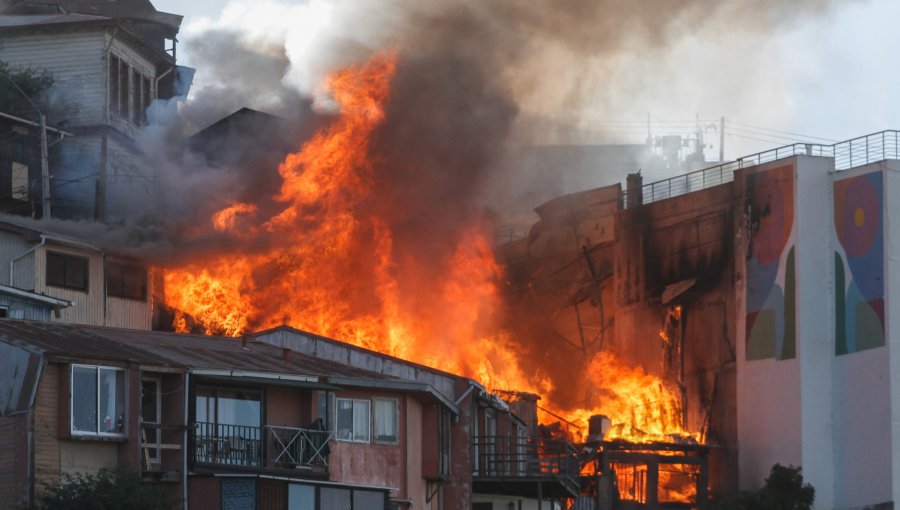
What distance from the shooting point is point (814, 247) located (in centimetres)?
7800

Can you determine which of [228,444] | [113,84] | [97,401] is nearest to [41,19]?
→ [113,84]

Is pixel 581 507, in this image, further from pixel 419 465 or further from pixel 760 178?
pixel 419 465

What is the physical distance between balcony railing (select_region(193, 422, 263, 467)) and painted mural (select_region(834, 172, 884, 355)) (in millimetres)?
35694

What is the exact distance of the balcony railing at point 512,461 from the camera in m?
57.2

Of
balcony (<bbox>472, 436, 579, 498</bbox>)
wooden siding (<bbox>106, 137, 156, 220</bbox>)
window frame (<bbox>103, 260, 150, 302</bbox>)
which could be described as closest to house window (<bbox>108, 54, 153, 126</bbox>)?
wooden siding (<bbox>106, 137, 156, 220</bbox>)

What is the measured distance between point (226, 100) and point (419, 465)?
2783cm

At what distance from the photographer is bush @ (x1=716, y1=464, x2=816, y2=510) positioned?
73625 millimetres

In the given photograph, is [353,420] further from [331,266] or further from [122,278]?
[331,266]

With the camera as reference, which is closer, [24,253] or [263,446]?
[263,446]

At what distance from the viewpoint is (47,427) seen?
135 ft

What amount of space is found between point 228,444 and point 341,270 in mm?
25463

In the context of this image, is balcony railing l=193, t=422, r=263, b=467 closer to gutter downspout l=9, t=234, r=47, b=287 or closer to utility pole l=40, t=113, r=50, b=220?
gutter downspout l=9, t=234, r=47, b=287

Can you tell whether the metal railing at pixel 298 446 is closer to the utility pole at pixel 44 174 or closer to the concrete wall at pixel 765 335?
the utility pole at pixel 44 174

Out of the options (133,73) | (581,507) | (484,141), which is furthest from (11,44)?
(581,507)
